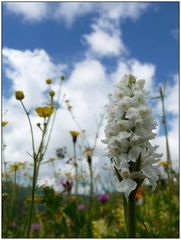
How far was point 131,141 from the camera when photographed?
1.07 meters

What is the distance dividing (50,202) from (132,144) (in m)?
1.72

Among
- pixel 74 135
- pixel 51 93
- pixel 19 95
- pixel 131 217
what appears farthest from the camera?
pixel 74 135

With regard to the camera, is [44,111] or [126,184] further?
[44,111]

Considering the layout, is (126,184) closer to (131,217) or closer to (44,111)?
(131,217)

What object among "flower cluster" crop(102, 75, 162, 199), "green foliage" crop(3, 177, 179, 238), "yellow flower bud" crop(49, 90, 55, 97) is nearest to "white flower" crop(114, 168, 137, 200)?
"flower cluster" crop(102, 75, 162, 199)

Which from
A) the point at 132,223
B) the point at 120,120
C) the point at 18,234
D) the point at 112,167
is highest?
the point at 120,120

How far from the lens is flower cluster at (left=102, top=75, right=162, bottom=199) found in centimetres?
106

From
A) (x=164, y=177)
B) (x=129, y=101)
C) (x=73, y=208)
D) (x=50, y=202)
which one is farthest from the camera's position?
(x=164, y=177)

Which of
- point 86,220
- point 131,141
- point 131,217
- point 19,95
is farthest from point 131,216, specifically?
point 86,220

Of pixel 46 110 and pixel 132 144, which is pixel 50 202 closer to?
pixel 46 110

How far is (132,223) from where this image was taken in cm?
101

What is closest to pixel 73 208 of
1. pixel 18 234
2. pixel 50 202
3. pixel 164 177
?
pixel 50 202

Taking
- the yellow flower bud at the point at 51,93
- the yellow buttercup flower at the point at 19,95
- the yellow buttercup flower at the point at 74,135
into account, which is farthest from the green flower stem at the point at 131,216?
the yellow buttercup flower at the point at 74,135

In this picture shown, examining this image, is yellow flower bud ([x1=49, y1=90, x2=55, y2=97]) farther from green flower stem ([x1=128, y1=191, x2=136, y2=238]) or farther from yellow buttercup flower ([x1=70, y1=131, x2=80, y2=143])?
green flower stem ([x1=128, y1=191, x2=136, y2=238])
